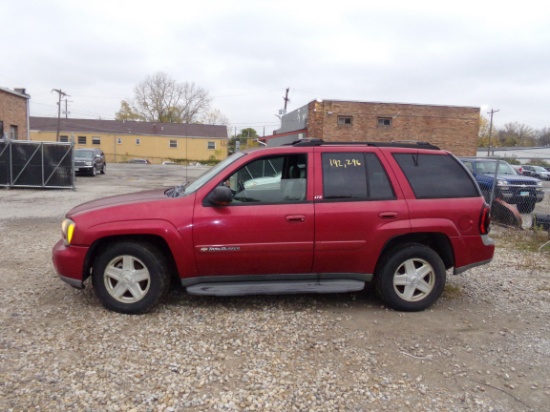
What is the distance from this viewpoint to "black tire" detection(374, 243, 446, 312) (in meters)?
4.48

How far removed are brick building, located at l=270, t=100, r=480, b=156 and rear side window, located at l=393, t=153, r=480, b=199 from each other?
79.5 feet

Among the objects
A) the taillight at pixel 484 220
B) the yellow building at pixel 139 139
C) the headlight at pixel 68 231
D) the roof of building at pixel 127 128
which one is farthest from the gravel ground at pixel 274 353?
the roof of building at pixel 127 128

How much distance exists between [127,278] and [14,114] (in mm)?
23986

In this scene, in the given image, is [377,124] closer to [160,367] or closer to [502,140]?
[160,367]

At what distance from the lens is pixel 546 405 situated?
9.87ft

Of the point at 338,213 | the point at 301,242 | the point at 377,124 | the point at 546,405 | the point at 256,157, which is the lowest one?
the point at 546,405

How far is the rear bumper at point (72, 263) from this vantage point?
420 centimetres

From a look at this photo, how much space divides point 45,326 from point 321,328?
2511 millimetres

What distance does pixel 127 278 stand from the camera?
4.27m

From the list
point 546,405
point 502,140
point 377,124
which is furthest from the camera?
point 502,140

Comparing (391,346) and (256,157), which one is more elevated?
(256,157)

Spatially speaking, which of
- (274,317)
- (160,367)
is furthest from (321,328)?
(160,367)

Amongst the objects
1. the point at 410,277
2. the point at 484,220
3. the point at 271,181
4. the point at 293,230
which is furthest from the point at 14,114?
the point at 484,220

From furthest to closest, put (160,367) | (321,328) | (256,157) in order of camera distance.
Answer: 1. (256,157)
2. (321,328)
3. (160,367)
